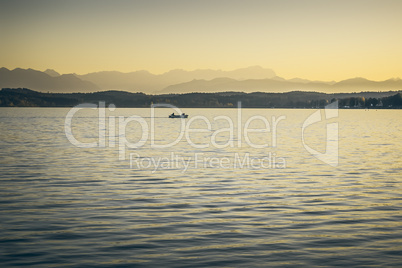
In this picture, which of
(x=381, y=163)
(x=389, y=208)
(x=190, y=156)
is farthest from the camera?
(x=190, y=156)

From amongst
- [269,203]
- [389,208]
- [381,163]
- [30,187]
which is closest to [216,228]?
[269,203]

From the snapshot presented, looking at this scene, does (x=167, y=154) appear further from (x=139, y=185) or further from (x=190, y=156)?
(x=139, y=185)

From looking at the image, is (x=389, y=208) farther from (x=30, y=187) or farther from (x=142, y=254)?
(x=30, y=187)

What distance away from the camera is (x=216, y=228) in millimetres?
19234

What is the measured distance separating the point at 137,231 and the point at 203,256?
158 inches

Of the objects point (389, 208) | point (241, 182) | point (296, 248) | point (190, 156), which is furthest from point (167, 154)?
point (296, 248)

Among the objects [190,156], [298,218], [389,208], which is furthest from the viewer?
[190,156]

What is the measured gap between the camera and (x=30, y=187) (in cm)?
2920

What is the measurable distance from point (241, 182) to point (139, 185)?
6.98 meters

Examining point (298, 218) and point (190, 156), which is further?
point (190, 156)

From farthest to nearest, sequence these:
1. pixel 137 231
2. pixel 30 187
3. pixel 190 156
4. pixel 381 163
→ 1. pixel 190 156
2. pixel 381 163
3. pixel 30 187
4. pixel 137 231

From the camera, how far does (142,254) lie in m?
Answer: 15.9

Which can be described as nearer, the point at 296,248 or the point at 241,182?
the point at 296,248

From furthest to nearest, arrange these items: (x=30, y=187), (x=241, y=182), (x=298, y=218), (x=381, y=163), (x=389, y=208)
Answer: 1. (x=381, y=163)
2. (x=241, y=182)
3. (x=30, y=187)
4. (x=389, y=208)
5. (x=298, y=218)
